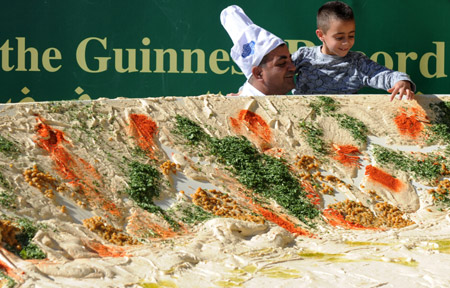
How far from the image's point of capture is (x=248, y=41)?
415 centimetres

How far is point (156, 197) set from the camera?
314 cm

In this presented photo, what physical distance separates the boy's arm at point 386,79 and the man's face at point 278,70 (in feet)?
1.44

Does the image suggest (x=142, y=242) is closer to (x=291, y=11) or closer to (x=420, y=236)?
(x=420, y=236)

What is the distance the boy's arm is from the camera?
12.2 ft

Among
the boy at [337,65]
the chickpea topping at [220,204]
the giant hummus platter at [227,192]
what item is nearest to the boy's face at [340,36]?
the boy at [337,65]

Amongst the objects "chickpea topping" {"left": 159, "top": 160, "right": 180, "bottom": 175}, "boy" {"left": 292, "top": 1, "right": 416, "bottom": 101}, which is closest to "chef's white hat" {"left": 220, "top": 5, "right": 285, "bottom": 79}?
"boy" {"left": 292, "top": 1, "right": 416, "bottom": 101}

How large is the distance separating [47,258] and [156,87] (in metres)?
2.45

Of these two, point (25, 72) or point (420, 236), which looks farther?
point (25, 72)

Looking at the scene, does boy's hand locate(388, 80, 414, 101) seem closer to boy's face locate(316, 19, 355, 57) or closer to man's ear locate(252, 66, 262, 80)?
boy's face locate(316, 19, 355, 57)

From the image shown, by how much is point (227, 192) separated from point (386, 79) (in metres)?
1.25

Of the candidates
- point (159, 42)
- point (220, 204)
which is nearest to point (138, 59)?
point (159, 42)

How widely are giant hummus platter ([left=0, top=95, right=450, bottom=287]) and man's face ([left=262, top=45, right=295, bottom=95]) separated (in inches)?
11.8

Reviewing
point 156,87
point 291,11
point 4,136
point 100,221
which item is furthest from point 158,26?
point 100,221

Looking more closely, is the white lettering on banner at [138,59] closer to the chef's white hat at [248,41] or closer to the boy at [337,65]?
the chef's white hat at [248,41]
